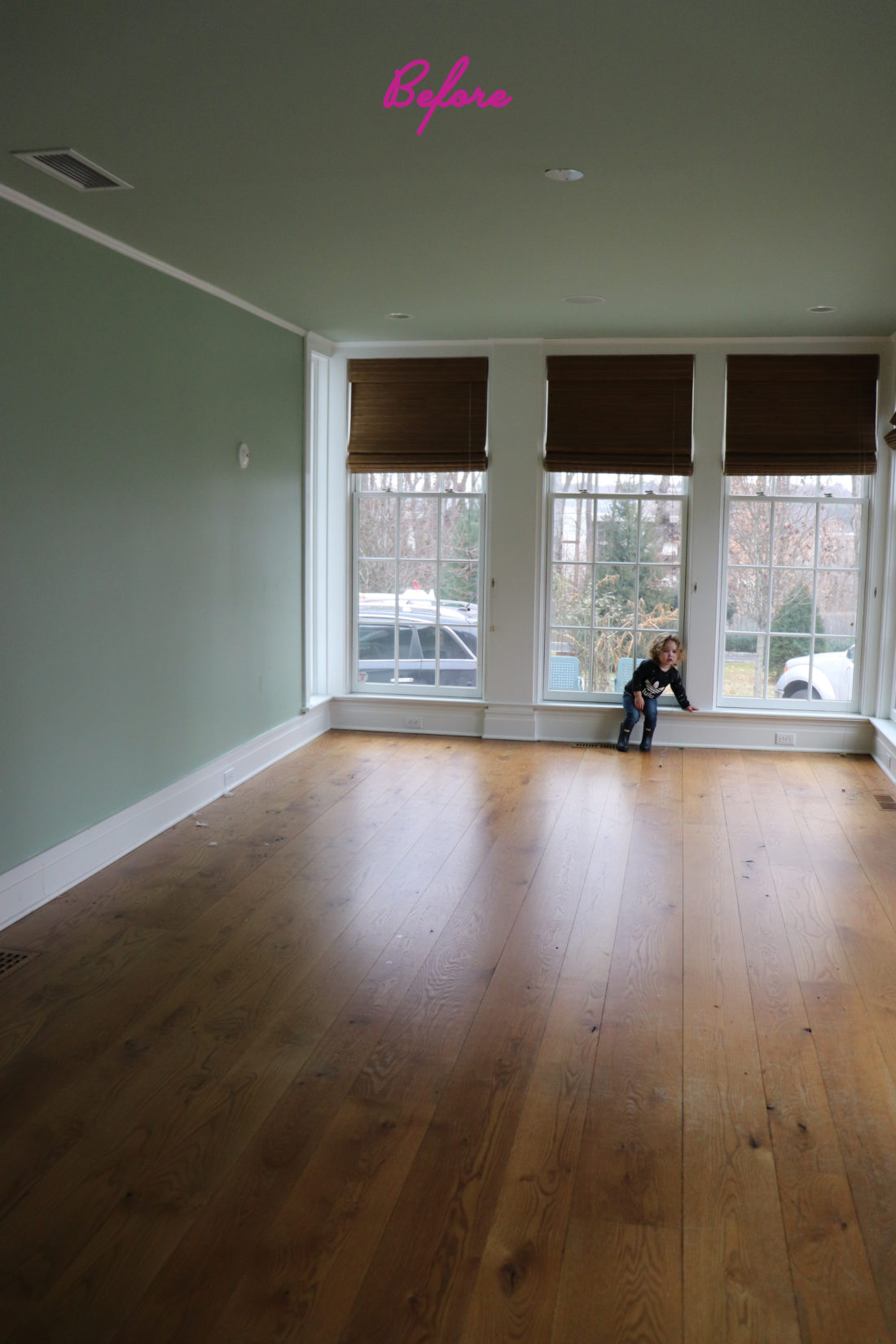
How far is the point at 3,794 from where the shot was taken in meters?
3.92

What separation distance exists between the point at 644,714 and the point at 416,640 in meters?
1.73

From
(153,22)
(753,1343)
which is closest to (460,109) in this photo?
(153,22)

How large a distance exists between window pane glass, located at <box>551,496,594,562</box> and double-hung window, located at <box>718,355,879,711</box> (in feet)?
3.04

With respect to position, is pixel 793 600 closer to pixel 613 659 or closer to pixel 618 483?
pixel 613 659

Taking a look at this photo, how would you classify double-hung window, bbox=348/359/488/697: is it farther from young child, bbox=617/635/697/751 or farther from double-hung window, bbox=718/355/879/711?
double-hung window, bbox=718/355/879/711

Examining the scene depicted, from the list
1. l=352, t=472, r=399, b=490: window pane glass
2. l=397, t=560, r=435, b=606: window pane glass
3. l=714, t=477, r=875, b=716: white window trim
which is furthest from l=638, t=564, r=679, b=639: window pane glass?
l=352, t=472, r=399, b=490: window pane glass

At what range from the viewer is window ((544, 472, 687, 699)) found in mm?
7281

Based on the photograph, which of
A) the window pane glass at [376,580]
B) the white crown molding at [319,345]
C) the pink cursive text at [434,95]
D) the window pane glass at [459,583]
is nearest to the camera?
the pink cursive text at [434,95]

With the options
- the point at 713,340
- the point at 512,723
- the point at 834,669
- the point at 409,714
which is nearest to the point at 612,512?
the point at 713,340

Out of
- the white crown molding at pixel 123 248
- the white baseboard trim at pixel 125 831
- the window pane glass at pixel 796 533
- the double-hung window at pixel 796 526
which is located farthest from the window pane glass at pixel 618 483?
the white baseboard trim at pixel 125 831

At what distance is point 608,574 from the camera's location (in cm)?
738

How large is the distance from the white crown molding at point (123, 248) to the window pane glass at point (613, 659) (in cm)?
304

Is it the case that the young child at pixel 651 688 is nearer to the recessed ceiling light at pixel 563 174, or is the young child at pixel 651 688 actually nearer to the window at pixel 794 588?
the window at pixel 794 588

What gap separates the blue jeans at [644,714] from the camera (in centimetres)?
710
